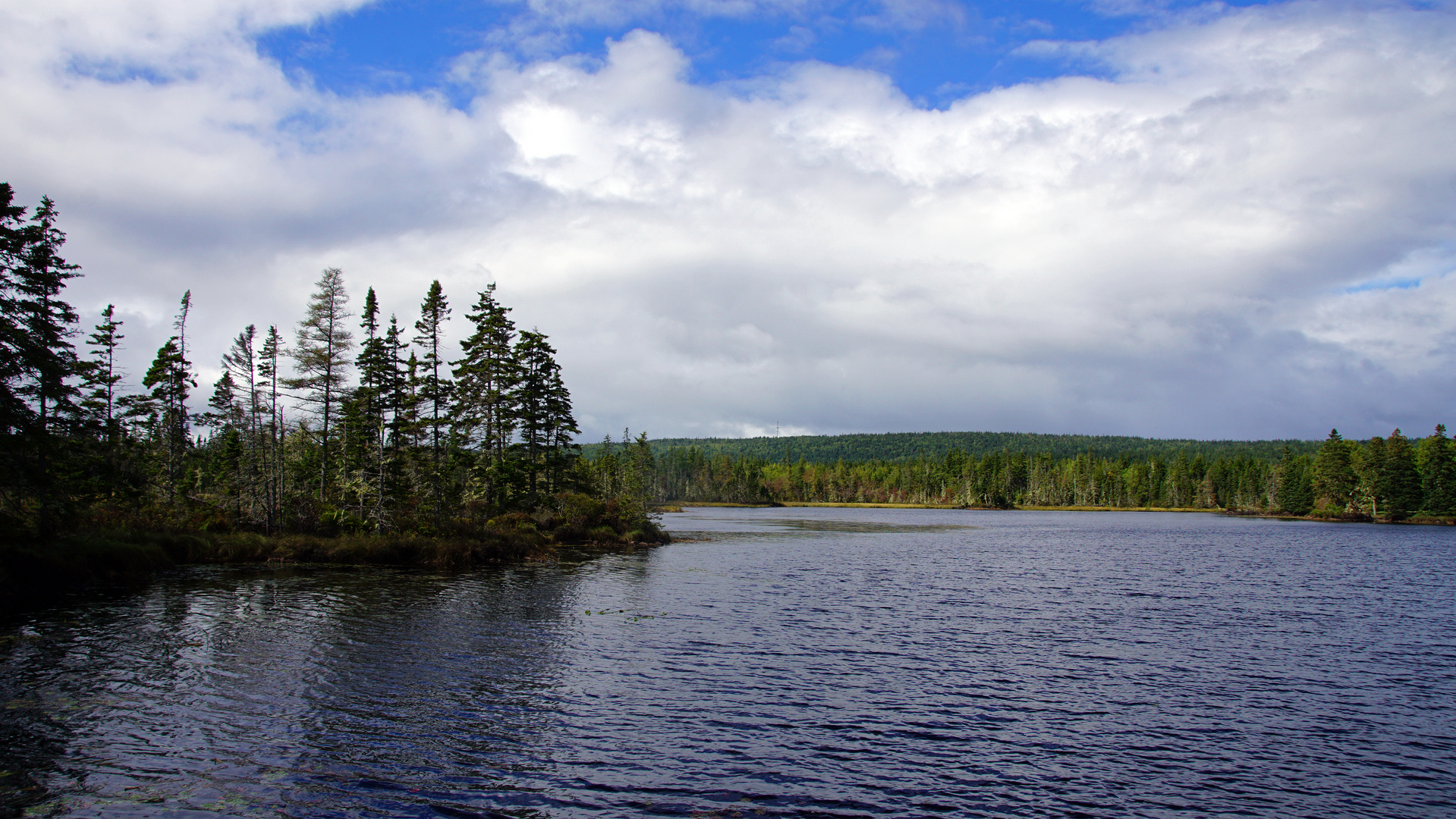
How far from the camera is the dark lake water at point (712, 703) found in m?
13.7

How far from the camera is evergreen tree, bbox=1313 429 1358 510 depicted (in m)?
132

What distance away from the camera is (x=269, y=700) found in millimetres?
18359

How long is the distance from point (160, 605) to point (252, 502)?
76.9ft

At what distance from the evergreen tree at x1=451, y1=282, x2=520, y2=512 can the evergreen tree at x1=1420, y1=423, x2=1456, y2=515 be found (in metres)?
141

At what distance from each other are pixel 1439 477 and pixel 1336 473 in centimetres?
1534

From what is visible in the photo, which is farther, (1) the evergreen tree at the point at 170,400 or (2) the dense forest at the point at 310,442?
(1) the evergreen tree at the point at 170,400

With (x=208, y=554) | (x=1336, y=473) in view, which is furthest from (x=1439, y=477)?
(x=208, y=554)

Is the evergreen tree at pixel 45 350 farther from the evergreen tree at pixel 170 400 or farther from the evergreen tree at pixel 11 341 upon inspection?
the evergreen tree at pixel 170 400

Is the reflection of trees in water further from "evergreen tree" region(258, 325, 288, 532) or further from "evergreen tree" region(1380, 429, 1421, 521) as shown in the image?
"evergreen tree" region(1380, 429, 1421, 521)

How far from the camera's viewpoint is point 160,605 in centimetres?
2995

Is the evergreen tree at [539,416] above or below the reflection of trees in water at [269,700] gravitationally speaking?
above

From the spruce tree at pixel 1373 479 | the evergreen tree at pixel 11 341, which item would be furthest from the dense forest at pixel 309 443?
the spruce tree at pixel 1373 479

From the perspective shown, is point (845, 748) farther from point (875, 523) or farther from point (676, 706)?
point (875, 523)

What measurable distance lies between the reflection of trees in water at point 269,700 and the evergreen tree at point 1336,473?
153066 mm
